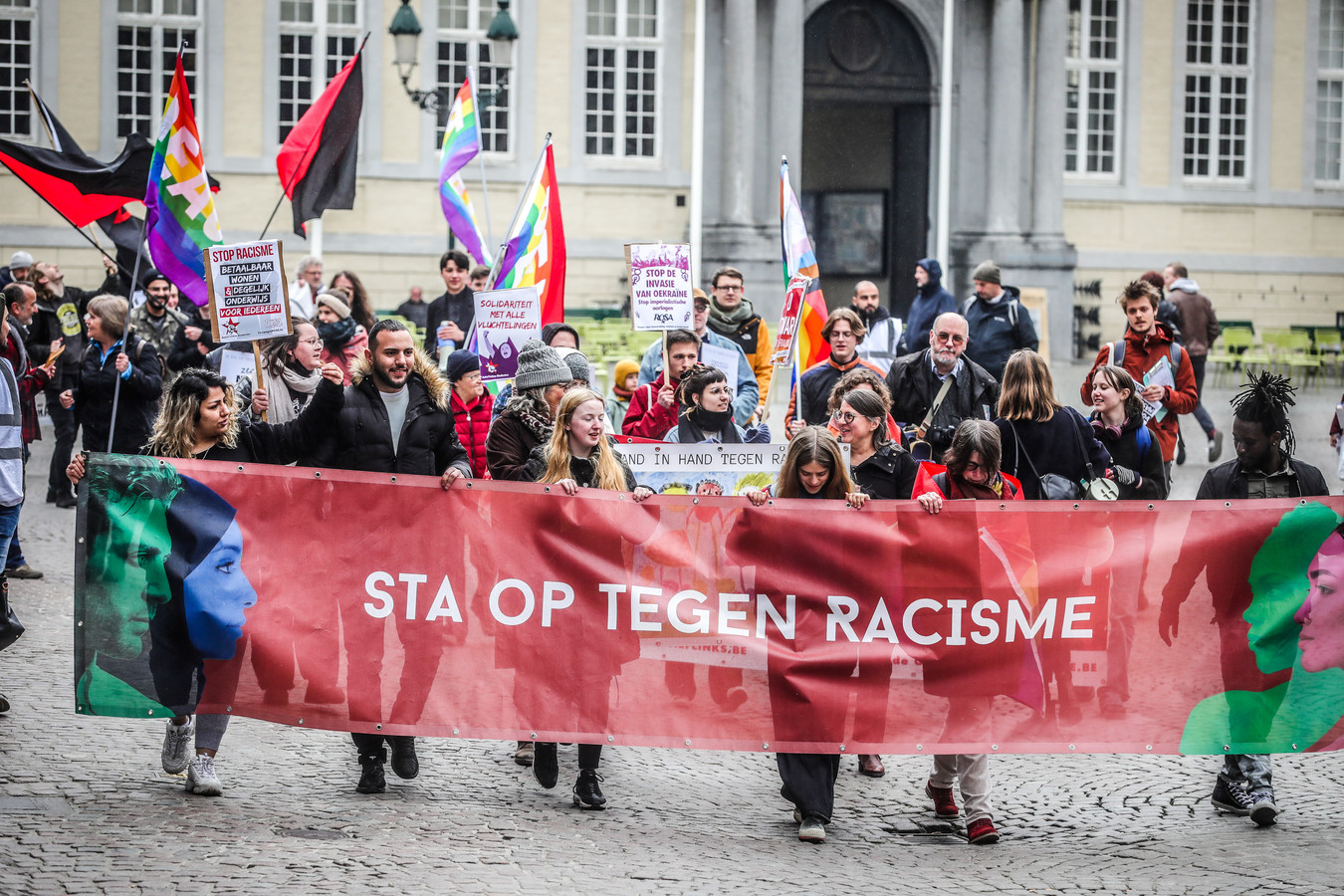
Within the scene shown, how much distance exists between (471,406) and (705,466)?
5.09 ft

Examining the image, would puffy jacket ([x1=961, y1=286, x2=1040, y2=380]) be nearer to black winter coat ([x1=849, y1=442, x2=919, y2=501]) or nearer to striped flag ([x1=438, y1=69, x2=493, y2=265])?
striped flag ([x1=438, y1=69, x2=493, y2=265])

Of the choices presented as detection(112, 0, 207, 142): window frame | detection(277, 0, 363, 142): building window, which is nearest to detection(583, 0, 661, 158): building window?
detection(277, 0, 363, 142): building window

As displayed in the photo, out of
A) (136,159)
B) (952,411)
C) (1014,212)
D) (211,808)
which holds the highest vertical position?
(1014,212)

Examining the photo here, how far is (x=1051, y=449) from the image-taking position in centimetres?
766

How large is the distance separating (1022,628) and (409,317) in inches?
551

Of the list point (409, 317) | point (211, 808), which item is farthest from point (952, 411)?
point (409, 317)

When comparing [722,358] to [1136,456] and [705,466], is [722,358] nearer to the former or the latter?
[705,466]

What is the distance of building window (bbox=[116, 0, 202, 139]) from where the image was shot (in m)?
24.6

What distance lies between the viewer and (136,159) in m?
9.62

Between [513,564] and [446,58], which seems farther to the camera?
[446,58]

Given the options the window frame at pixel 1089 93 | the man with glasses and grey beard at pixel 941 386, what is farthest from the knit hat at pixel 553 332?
the window frame at pixel 1089 93

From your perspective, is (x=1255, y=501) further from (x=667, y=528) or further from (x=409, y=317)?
(x=409, y=317)

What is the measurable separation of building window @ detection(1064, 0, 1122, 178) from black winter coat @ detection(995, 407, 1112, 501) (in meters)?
21.5

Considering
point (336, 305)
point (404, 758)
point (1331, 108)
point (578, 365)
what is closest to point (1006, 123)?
point (1331, 108)
